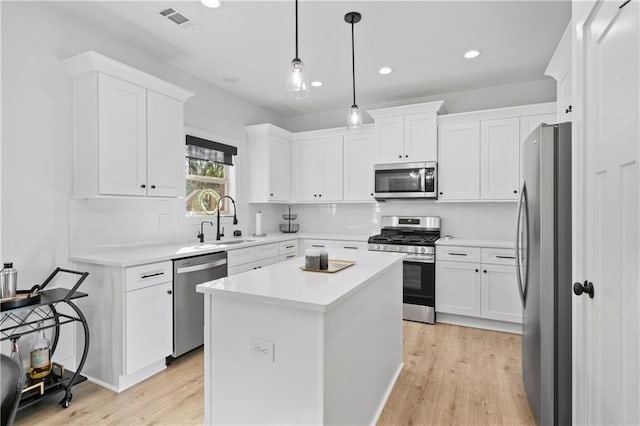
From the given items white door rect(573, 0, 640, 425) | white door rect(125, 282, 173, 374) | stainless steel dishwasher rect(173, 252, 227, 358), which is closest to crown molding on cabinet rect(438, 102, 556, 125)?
white door rect(573, 0, 640, 425)

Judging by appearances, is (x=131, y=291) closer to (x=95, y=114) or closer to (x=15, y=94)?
(x=95, y=114)

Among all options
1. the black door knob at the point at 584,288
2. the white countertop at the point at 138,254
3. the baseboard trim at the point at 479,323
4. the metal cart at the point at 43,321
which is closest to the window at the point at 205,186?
the white countertop at the point at 138,254

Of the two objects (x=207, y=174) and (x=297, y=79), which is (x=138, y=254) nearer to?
(x=207, y=174)

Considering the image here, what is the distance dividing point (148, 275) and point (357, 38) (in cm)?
261

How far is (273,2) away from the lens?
7.95 ft

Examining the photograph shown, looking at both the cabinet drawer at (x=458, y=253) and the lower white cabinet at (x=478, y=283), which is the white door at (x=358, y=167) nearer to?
the cabinet drawer at (x=458, y=253)

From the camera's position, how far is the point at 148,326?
99.3 inches

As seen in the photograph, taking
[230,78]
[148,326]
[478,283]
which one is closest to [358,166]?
[230,78]

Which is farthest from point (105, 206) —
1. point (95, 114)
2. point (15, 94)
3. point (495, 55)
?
point (495, 55)

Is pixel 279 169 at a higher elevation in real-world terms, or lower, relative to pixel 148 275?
higher

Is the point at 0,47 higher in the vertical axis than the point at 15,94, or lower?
higher

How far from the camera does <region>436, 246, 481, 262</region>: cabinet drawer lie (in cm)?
362

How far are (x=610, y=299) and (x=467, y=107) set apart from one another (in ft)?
11.7

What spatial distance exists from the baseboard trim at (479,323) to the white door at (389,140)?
1.94m
